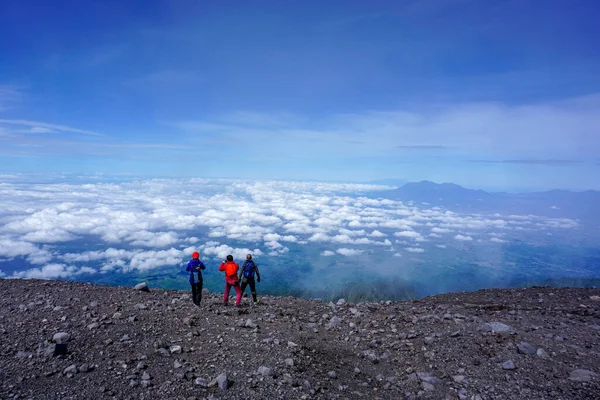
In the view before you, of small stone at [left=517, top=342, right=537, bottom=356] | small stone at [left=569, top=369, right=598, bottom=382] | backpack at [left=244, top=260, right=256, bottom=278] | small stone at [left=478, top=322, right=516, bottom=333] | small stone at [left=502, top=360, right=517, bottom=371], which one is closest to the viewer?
small stone at [left=569, top=369, right=598, bottom=382]

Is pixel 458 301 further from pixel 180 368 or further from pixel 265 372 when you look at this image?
pixel 180 368

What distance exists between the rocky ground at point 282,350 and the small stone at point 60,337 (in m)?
0.03

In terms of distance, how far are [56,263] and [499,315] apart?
242m

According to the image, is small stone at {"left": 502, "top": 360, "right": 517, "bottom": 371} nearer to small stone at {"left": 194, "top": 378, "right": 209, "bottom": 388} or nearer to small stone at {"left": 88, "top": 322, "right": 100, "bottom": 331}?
small stone at {"left": 194, "top": 378, "right": 209, "bottom": 388}

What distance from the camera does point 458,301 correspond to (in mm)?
16359

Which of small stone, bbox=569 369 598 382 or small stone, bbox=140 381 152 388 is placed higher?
small stone, bbox=569 369 598 382

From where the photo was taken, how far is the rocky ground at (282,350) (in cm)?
764

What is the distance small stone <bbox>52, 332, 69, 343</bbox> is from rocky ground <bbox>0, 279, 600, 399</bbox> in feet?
0.10

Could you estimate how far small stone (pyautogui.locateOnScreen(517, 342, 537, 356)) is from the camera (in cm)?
915

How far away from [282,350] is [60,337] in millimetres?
6599

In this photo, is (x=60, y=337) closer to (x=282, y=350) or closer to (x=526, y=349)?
(x=282, y=350)

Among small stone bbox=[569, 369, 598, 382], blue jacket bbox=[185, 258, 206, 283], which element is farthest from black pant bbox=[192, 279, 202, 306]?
small stone bbox=[569, 369, 598, 382]

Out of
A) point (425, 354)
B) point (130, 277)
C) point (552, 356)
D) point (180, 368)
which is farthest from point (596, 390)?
point (130, 277)

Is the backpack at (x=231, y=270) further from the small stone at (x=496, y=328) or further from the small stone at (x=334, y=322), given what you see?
the small stone at (x=496, y=328)
